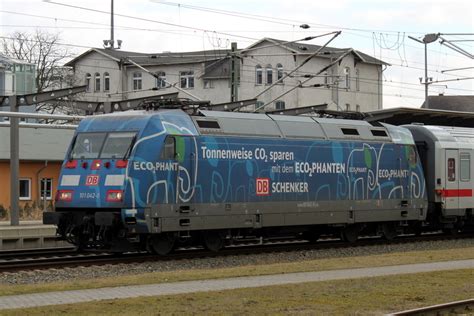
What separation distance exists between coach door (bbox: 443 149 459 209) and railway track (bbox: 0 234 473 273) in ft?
4.93

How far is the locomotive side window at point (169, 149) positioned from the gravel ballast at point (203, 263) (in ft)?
7.64

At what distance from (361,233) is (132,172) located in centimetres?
947

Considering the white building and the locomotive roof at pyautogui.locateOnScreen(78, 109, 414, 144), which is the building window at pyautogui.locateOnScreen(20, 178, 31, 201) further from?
the white building

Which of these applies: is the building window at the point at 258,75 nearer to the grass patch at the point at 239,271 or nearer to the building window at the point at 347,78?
the building window at the point at 347,78

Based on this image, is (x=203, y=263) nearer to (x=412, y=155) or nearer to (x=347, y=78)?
(x=412, y=155)

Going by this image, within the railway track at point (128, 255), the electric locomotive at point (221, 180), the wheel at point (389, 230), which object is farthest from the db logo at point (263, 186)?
the wheel at point (389, 230)

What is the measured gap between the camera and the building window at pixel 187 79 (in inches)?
2869

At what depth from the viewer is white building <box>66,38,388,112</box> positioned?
227ft

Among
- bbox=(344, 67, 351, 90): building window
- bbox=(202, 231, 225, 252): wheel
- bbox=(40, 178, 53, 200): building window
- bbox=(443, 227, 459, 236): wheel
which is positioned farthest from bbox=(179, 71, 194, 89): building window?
bbox=(202, 231, 225, 252): wheel

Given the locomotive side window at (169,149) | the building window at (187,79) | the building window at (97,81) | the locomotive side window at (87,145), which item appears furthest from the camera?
the building window at (97,81)

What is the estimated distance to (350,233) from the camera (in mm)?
25203

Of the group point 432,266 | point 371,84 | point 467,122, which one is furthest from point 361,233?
point 371,84

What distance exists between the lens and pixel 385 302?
487 inches

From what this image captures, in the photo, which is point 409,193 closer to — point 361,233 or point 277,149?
point 361,233
